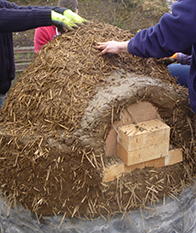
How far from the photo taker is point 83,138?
1459 mm

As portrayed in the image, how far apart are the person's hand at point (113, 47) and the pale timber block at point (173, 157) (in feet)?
2.66

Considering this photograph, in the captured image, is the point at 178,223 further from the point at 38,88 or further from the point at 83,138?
the point at 38,88

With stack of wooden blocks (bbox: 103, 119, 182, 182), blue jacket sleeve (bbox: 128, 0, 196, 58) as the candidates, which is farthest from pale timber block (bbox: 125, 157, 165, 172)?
blue jacket sleeve (bbox: 128, 0, 196, 58)

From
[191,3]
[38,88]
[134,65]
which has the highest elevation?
[191,3]

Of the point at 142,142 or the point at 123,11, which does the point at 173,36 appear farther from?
the point at 123,11

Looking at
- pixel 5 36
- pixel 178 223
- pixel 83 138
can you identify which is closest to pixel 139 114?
pixel 83 138

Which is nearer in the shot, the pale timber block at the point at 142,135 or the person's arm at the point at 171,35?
the person's arm at the point at 171,35

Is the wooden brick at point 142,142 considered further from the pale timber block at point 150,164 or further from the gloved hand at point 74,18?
the gloved hand at point 74,18

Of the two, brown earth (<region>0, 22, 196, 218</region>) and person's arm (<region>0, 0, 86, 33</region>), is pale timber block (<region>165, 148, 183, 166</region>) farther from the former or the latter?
person's arm (<region>0, 0, 86, 33</region>)

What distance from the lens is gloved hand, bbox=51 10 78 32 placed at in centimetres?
201

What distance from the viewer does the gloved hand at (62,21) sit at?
2.01 meters

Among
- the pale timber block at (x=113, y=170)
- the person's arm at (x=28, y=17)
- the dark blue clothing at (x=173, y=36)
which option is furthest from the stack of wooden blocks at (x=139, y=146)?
the person's arm at (x=28, y=17)

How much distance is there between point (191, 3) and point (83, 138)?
993 mm

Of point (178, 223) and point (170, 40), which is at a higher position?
point (170, 40)
